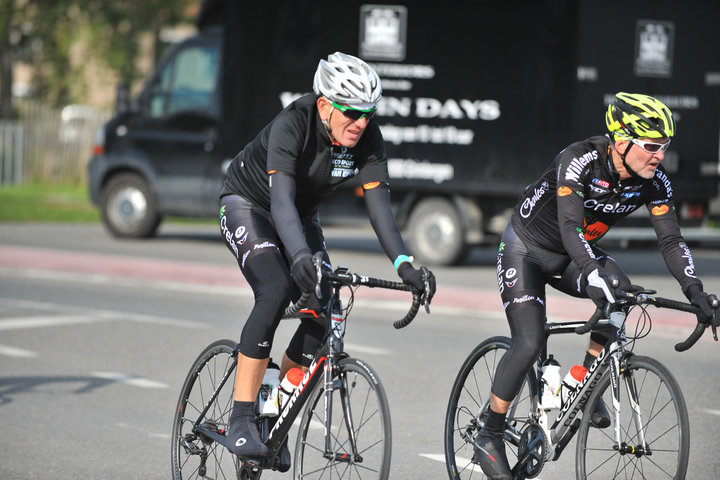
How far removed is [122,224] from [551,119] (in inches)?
277

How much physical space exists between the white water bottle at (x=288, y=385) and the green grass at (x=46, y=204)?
657 inches

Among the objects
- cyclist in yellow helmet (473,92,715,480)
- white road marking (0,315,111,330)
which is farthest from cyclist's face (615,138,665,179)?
white road marking (0,315,111,330)

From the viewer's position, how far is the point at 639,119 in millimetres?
4875

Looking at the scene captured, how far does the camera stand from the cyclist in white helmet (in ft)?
15.6

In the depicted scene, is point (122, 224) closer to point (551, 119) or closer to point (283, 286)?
point (551, 119)

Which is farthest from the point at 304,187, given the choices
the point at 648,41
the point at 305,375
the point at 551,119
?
the point at 648,41

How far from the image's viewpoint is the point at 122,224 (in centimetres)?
1781

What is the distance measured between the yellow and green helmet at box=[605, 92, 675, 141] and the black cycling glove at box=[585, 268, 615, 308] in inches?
24.2

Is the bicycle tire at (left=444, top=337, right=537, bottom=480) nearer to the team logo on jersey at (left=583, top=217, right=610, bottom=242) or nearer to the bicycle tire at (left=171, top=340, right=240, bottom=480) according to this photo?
the team logo on jersey at (left=583, top=217, right=610, bottom=242)

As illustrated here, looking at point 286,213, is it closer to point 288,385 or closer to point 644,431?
point 288,385

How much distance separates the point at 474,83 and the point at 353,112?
10.1 m

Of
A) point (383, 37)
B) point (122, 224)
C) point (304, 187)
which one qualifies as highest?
point (383, 37)

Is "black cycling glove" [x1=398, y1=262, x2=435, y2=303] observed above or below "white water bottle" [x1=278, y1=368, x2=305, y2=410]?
above

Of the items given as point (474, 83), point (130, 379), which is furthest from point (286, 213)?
point (474, 83)
